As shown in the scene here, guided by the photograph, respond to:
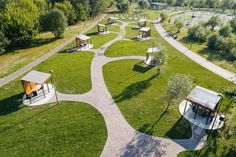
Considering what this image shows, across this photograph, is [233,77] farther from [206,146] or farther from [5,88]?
[5,88]

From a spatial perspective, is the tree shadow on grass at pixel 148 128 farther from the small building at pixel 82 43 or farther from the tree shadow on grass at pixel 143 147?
the small building at pixel 82 43

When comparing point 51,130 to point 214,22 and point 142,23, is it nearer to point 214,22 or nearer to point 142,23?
point 142,23

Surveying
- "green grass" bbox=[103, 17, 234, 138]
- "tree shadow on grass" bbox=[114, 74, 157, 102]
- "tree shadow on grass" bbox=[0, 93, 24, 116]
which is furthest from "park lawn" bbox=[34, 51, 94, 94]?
"tree shadow on grass" bbox=[0, 93, 24, 116]

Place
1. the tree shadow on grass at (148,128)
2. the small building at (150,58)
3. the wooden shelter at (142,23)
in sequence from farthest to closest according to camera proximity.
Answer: the wooden shelter at (142,23) → the small building at (150,58) → the tree shadow on grass at (148,128)

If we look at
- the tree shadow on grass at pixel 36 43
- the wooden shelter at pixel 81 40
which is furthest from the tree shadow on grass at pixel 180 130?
the tree shadow on grass at pixel 36 43

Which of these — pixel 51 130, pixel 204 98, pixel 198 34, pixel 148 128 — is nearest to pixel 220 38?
pixel 198 34

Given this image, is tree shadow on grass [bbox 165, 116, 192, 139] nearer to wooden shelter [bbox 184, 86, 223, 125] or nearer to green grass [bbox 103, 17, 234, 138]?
green grass [bbox 103, 17, 234, 138]

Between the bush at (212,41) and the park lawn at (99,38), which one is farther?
the park lawn at (99,38)
